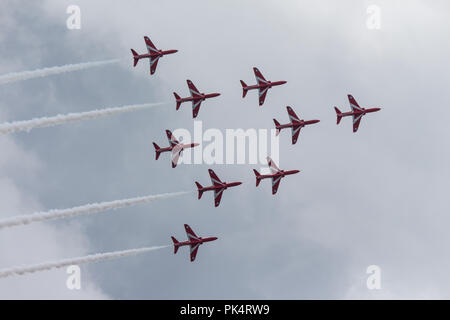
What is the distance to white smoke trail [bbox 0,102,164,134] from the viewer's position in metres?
174

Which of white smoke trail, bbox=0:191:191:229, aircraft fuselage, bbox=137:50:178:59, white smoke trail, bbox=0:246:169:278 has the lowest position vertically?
white smoke trail, bbox=0:246:169:278

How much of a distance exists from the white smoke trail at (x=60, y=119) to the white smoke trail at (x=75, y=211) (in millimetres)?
11266

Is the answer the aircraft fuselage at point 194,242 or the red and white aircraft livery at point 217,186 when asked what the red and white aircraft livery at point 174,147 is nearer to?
the red and white aircraft livery at point 217,186

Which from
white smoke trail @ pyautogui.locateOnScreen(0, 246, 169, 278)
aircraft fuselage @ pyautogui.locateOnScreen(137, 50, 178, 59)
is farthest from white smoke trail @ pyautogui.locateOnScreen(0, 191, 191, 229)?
aircraft fuselage @ pyautogui.locateOnScreen(137, 50, 178, 59)

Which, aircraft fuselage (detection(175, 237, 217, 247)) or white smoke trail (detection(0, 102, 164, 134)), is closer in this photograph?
white smoke trail (detection(0, 102, 164, 134))

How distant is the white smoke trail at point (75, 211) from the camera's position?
551 feet

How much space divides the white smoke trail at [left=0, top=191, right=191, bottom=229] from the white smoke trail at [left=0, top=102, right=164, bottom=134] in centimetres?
1127

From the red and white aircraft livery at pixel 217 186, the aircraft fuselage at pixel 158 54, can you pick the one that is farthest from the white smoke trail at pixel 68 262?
the aircraft fuselage at pixel 158 54

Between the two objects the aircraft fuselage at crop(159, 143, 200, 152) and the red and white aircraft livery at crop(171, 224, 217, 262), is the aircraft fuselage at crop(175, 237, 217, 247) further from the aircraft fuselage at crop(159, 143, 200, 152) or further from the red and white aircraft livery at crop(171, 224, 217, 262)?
the aircraft fuselage at crop(159, 143, 200, 152)

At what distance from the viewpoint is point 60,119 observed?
182 metres

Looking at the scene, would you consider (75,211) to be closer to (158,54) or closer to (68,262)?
(68,262)
